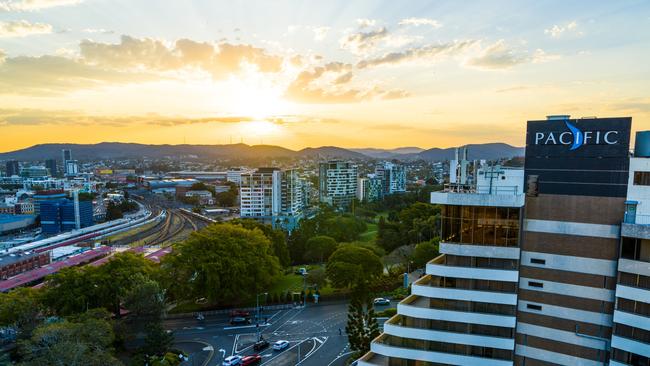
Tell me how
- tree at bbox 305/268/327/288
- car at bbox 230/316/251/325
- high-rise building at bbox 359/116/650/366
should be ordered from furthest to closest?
1. tree at bbox 305/268/327/288
2. car at bbox 230/316/251/325
3. high-rise building at bbox 359/116/650/366

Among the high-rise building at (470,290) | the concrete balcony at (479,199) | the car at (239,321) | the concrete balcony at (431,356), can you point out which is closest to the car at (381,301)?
the car at (239,321)

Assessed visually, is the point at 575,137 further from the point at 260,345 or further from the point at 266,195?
the point at 266,195

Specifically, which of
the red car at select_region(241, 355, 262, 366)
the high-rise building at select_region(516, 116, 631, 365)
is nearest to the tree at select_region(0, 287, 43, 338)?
the red car at select_region(241, 355, 262, 366)

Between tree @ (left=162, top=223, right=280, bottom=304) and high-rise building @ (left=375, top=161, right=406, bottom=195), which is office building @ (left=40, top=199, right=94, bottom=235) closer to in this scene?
tree @ (left=162, top=223, right=280, bottom=304)

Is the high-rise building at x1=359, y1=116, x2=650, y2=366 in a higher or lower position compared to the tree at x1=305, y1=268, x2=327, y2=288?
higher

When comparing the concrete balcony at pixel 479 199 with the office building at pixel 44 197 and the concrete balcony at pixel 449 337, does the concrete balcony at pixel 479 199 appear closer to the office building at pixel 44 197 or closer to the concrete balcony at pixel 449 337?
the concrete balcony at pixel 449 337

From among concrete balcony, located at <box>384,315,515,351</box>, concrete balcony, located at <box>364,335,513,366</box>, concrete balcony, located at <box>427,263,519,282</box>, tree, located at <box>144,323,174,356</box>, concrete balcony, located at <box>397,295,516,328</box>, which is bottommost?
tree, located at <box>144,323,174,356</box>

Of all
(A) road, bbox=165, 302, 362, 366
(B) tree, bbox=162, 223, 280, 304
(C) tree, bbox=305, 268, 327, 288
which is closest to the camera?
(A) road, bbox=165, 302, 362, 366
